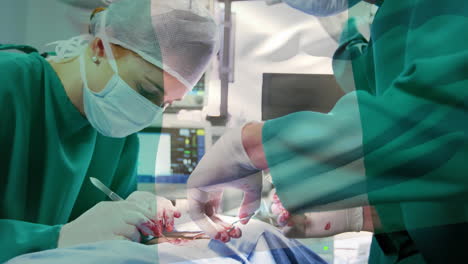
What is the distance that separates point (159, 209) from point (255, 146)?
245 millimetres

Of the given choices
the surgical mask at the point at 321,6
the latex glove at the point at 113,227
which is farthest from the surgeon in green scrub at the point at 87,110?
the surgical mask at the point at 321,6

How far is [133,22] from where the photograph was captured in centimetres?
81

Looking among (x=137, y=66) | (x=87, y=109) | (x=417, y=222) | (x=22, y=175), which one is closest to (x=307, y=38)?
(x=417, y=222)

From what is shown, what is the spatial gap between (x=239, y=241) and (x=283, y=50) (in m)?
0.32

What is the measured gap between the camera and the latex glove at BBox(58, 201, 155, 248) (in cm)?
70

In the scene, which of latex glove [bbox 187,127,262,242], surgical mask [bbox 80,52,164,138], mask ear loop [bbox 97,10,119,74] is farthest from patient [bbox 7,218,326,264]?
mask ear loop [bbox 97,10,119,74]

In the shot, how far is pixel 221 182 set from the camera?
0.55m

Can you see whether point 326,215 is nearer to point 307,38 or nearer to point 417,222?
point 417,222

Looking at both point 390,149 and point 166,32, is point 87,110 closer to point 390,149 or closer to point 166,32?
point 166,32

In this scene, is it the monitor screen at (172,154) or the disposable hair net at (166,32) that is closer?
the monitor screen at (172,154)

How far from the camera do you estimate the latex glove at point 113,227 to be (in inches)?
27.7

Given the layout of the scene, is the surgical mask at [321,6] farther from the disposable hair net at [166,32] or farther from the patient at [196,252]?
the patient at [196,252]

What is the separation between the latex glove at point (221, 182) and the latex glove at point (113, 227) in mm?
158

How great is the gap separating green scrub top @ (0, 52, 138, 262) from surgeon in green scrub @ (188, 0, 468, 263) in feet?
1.58
